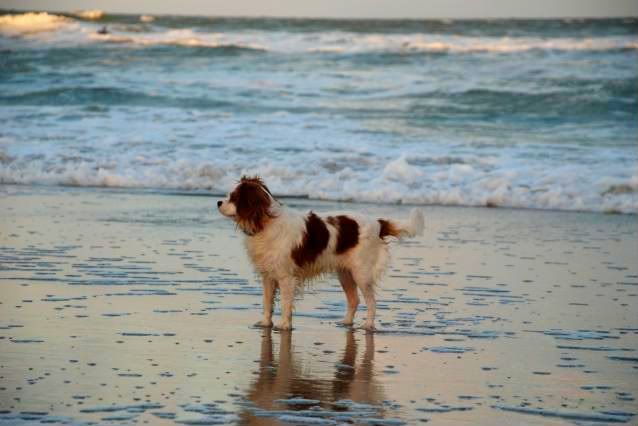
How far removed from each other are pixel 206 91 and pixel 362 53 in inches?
249

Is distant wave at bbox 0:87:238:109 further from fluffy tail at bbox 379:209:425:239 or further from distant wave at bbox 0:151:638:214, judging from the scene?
fluffy tail at bbox 379:209:425:239

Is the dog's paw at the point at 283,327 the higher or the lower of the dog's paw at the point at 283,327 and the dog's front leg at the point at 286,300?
the lower

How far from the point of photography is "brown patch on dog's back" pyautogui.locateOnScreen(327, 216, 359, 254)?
805 cm

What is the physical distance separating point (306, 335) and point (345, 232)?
2.72ft

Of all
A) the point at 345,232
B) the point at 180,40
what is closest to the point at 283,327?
the point at 345,232

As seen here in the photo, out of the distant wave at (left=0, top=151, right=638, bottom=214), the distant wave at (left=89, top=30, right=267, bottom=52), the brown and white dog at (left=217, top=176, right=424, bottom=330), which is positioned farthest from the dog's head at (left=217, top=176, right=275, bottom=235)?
the distant wave at (left=89, top=30, right=267, bottom=52)

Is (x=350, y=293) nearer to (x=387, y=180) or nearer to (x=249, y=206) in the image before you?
(x=249, y=206)

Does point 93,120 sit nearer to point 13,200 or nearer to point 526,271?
point 13,200

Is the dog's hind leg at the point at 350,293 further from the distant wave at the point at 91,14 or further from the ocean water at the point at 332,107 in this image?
the distant wave at the point at 91,14

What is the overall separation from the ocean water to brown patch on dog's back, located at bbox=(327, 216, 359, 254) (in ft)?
27.2

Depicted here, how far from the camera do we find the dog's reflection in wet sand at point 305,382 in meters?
5.72

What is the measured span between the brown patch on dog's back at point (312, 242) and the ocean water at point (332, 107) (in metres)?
8.44

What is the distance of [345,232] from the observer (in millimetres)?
8070

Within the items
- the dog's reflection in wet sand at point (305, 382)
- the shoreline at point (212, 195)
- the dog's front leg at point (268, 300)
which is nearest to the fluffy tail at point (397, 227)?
the dog's front leg at point (268, 300)
